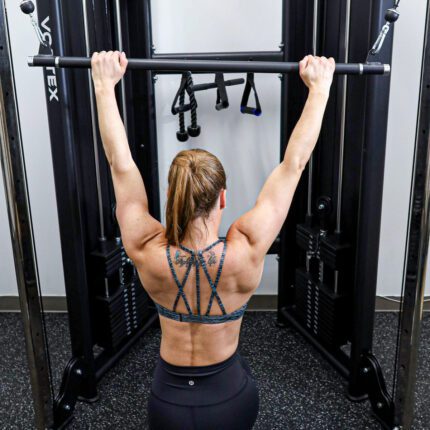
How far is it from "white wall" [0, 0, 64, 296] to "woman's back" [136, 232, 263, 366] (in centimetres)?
196

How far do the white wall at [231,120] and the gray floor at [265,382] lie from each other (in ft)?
1.47

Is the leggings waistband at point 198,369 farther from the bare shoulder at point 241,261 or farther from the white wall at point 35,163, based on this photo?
the white wall at point 35,163

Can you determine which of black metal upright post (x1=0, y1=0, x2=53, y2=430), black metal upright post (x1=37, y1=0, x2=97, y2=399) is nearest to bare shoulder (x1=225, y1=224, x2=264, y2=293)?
black metal upright post (x1=0, y1=0, x2=53, y2=430)

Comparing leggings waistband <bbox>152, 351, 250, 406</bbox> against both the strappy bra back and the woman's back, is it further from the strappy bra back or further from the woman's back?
the strappy bra back

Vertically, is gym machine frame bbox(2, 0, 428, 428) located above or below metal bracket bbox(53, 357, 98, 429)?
above

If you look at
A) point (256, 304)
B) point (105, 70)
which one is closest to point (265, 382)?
point (256, 304)

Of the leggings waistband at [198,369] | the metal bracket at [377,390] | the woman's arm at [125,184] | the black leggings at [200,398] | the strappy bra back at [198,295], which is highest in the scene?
the woman's arm at [125,184]

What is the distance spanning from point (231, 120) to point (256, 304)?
128 cm

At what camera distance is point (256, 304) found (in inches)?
145

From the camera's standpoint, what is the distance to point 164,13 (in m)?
3.11

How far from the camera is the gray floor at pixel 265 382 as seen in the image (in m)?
2.55

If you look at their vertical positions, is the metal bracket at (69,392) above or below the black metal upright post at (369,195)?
below

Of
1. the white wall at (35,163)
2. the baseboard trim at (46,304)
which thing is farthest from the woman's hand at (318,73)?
the baseboard trim at (46,304)

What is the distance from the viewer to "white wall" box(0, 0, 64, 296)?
3.14m
